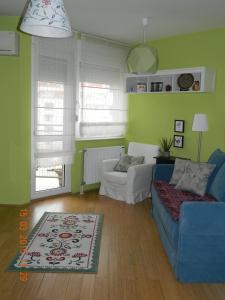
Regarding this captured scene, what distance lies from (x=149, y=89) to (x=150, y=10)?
1.68m

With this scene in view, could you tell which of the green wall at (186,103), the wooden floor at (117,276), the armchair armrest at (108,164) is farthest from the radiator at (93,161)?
the wooden floor at (117,276)

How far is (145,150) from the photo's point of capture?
17.9ft

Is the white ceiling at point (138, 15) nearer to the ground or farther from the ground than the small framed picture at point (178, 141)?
farther from the ground

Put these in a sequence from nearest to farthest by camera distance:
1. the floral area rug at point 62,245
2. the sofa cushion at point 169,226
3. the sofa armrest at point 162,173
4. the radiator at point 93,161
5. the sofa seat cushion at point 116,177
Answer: the sofa cushion at point 169,226 < the floral area rug at point 62,245 < the sofa armrest at point 162,173 < the sofa seat cushion at point 116,177 < the radiator at point 93,161

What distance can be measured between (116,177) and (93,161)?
2.21ft

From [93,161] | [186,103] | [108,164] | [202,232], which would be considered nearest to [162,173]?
[108,164]

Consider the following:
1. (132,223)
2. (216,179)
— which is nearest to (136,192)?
(132,223)

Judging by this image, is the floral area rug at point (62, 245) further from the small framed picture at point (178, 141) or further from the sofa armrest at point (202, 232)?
the small framed picture at point (178, 141)

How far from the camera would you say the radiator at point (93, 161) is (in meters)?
5.45

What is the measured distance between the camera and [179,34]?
512 cm

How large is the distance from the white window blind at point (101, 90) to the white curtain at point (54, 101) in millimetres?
251

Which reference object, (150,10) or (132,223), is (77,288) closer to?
(132,223)

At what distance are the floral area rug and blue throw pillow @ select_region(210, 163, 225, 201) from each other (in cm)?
139

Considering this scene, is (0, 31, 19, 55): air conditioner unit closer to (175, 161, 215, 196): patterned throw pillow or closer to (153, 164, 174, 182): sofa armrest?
(153, 164, 174, 182): sofa armrest
